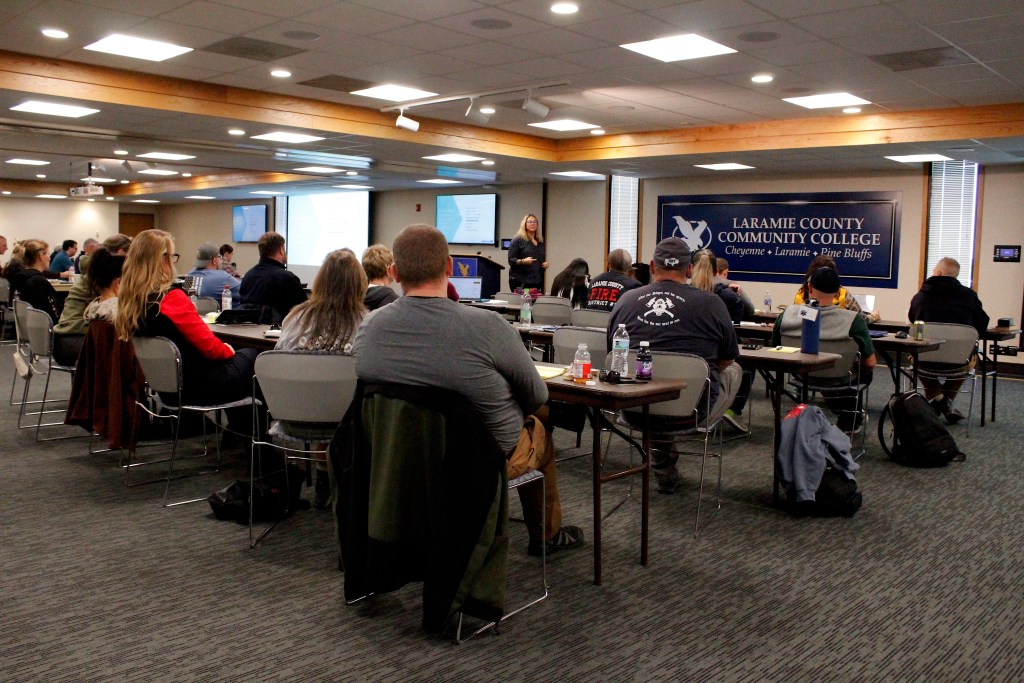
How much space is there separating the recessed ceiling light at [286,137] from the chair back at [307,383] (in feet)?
20.1

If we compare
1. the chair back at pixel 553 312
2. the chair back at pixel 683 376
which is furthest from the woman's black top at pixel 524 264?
the chair back at pixel 683 376

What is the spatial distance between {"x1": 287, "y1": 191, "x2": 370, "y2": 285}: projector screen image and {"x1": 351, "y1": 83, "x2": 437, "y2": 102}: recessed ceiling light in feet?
29.7

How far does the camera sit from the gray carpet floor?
8.58 feet

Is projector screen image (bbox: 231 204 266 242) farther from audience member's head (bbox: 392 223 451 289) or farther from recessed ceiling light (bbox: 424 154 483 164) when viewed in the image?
audience member's head (bbox: 392 223 451 289)

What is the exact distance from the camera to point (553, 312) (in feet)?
23.7

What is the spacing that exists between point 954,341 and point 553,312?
310 cm

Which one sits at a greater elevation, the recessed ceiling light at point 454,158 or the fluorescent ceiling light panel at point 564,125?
the fluorescent ceiling light panel at point 564,125

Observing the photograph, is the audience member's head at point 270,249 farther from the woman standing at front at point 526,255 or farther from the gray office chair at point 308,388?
the woman standing at front at point 526,255

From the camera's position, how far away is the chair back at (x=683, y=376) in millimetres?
3843

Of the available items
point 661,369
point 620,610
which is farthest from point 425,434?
point 661,369

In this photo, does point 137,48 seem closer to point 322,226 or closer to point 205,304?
point 205,304

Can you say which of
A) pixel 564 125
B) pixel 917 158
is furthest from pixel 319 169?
pixel 917 158

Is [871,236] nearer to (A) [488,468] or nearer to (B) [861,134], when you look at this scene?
(B) [861,134]

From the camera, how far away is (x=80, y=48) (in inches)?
252
